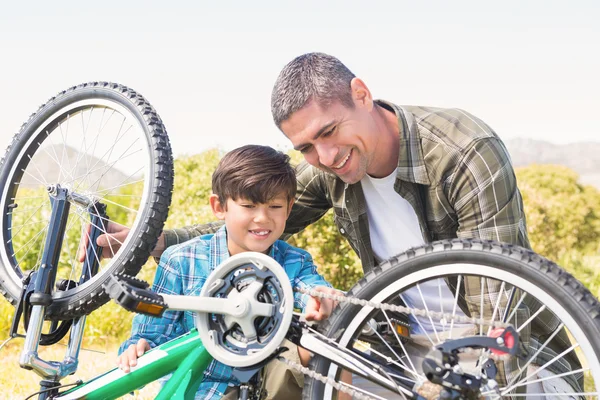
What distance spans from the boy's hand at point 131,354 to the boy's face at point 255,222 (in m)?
0.47

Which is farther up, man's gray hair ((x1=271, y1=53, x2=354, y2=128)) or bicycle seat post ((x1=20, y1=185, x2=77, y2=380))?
man's gray hair ((x1=271, y1=53, x2=354, y2=128))

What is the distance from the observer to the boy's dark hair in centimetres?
234

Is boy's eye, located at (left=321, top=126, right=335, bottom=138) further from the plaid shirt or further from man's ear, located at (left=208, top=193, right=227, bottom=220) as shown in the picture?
man's ear, located at (left=208, top=193, right=227, bottom=220)

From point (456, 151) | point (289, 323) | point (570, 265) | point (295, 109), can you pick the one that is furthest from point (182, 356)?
point (570, 265)

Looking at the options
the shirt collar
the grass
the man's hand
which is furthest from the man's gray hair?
the grass

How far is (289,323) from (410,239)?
40.0 inches

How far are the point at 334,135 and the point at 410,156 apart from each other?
302 mm

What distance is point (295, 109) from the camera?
235cm

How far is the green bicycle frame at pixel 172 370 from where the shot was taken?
201cm

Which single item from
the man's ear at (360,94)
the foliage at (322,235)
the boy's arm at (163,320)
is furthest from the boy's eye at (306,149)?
the foliage at (322,235)

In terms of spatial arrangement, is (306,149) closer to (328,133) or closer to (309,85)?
(328,133)

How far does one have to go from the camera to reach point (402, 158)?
2.48 m

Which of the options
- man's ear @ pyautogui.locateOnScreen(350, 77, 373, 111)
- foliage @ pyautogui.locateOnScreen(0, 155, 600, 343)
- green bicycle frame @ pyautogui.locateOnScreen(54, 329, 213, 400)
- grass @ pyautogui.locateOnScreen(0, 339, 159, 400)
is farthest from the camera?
foliage @ pyautogui.locateOnScreen(0, 155, 600, 343)

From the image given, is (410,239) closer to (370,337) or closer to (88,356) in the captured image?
(370,337)
